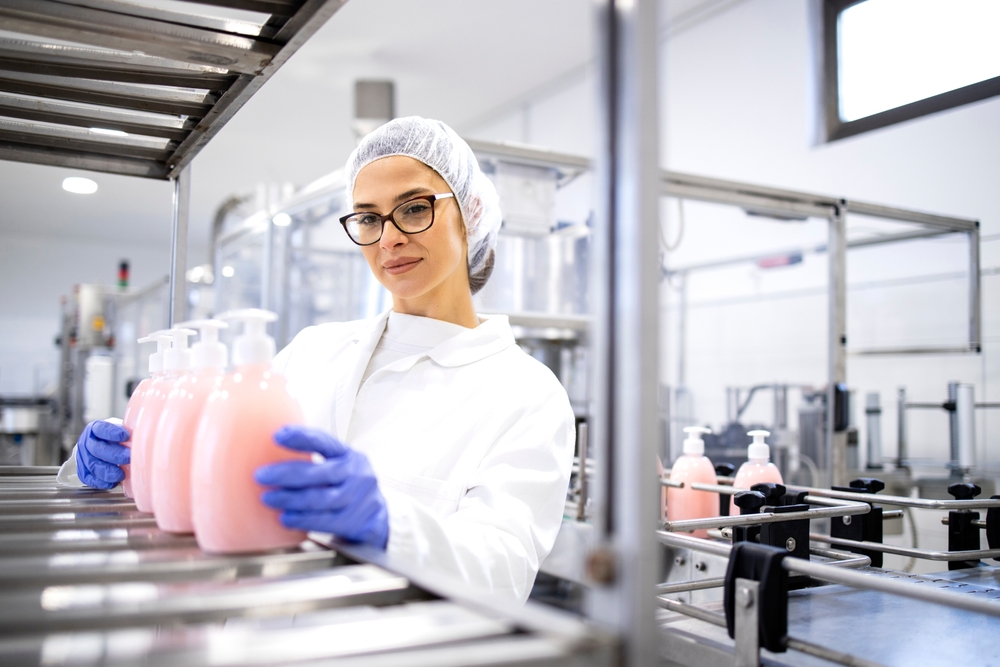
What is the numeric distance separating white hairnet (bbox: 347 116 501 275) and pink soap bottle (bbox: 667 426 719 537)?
2.07 feet

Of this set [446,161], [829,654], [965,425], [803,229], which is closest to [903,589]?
Result: [829,654]

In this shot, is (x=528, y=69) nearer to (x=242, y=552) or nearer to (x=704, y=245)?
(x=704, y=245)

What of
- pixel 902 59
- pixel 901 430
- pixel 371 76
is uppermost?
pixel 371 76

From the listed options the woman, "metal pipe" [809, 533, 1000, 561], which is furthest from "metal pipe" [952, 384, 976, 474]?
the woman

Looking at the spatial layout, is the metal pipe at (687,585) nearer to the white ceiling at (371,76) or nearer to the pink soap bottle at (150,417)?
the pink soap bottle at (150,417)

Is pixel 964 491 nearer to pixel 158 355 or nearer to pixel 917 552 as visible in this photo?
pixel 917 552

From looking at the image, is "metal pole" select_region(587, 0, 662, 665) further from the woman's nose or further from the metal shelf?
the woman's nose

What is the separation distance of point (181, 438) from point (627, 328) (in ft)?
1.40

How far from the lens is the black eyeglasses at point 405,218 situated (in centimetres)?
117

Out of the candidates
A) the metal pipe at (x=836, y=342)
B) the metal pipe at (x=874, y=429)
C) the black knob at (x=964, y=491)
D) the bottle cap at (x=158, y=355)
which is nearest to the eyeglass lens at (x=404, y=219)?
the bottle cap at (x=158, y=355)

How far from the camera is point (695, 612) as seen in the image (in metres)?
0.88

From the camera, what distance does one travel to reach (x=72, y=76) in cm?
88

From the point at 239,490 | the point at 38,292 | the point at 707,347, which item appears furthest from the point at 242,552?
the point at 38,292

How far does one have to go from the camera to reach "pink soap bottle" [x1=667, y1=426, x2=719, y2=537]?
1.57 meters
